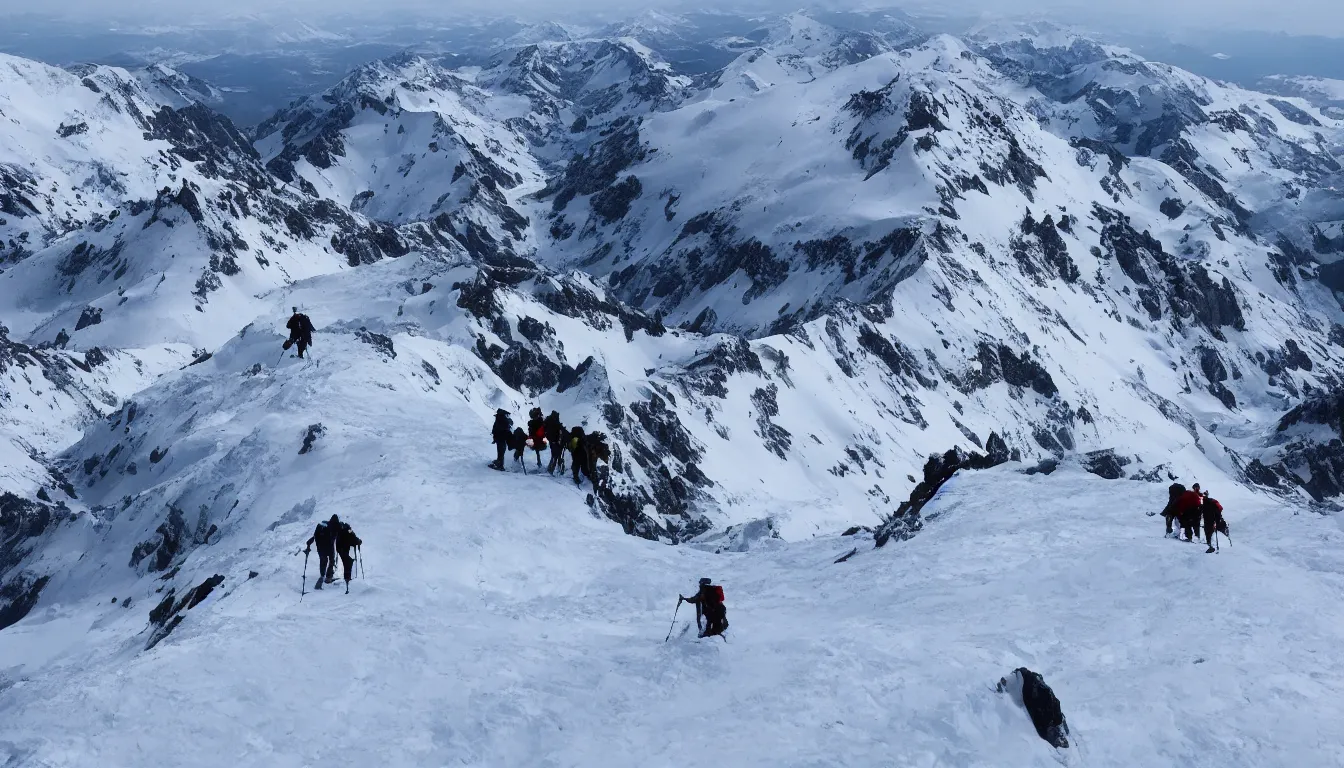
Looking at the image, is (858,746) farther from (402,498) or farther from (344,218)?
(344,218)

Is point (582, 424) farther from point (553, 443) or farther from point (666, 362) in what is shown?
point (553, 443)

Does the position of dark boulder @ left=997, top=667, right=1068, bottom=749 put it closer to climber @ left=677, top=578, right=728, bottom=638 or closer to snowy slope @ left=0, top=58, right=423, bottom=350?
climber @ left=677, top=578, right=728, bottom=638

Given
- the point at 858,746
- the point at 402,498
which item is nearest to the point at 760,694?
the point at 858,746

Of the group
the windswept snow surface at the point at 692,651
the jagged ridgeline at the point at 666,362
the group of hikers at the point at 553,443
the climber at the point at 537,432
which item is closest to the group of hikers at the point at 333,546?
the windswept snow surface at the point at 692,651

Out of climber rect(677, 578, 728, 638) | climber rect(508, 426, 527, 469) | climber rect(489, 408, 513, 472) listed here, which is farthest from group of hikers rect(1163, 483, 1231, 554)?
climber rect(489, 408, 513, 472)

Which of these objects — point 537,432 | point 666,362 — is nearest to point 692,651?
point 537,432

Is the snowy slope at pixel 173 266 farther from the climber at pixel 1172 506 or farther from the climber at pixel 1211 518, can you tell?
the climber at pixel 1211 518
